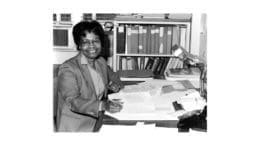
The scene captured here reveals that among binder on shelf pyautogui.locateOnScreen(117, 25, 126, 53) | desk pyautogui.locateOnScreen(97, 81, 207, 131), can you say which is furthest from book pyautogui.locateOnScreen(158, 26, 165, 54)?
desk pyautogui.locateOnScreen(97, 81, 207, 131)

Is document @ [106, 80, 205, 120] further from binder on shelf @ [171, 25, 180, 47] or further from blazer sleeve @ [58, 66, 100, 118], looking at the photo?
binder on shelf @ [171, 25, 180, 47]

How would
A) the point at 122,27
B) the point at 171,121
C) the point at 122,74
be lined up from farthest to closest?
the point at 122,27 → the point at 122,74 → the point at 171,121

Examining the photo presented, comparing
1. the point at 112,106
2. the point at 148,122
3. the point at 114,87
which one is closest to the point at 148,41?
the point at 114,87

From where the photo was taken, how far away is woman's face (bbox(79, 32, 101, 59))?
209 cm

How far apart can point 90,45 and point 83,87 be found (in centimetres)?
29

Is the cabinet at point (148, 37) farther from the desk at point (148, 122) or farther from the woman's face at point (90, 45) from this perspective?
the desk at point (148, 122)

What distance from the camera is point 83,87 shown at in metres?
2.00

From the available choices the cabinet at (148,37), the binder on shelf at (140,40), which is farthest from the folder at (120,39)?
the binder on shelf at (140,40)

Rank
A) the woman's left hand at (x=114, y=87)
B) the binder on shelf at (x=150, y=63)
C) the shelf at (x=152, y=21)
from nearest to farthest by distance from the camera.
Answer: the woman's left hand at (x=114, y=87) → the shelf at (x=152, y=21) → the binder on shelf at (x=150, y=63)

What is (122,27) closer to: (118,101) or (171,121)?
(118,101)

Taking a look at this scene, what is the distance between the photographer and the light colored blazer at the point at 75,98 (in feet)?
6.04
